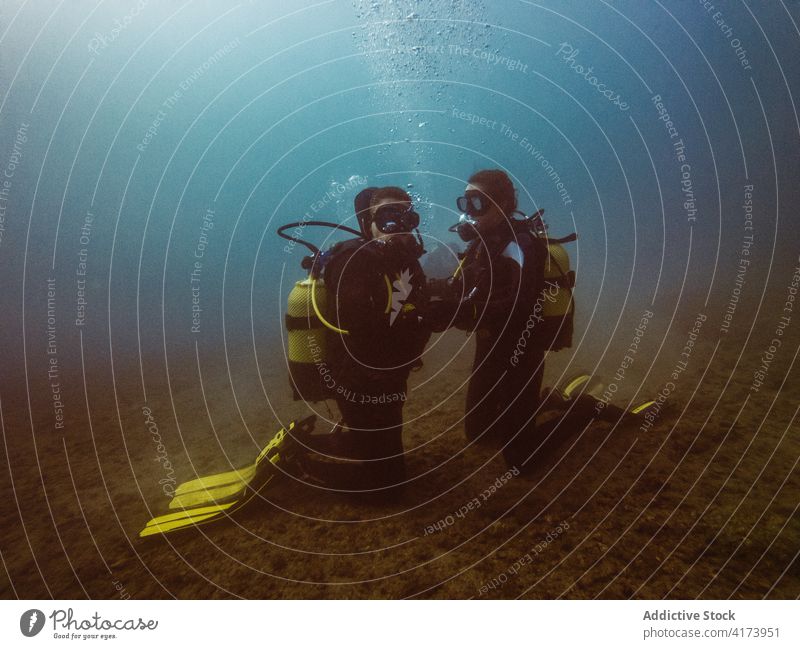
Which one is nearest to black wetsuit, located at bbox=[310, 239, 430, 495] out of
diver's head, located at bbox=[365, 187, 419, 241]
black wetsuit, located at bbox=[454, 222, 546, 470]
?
diver's head, located at bbox=[365, 187, 419, 241]

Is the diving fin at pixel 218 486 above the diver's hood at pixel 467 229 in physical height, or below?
below

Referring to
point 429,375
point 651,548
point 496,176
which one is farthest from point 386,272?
point 429,375

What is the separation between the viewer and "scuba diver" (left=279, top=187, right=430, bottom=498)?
7.52ft

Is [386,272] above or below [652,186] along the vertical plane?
below

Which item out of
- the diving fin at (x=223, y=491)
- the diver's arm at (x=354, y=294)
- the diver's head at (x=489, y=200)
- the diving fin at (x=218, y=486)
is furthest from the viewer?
the diver's head at (x=489, y=200)

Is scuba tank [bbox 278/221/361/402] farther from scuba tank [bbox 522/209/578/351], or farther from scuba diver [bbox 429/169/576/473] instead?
scuba tank [bbox 522/209/578/351]

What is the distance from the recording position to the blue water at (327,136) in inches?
262

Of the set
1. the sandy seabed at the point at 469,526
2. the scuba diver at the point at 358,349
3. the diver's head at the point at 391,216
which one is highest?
the diver's head at the point at 391,216

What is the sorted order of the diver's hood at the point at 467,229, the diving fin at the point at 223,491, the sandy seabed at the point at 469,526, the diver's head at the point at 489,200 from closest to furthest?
the sandy seabed at the point at 469,526, the diving fin at the point at 223,491, the diver's head at the point at 489,200, the diver's hood at the point at 467,229

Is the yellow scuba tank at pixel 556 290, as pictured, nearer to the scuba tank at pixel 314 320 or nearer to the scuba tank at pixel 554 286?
the scuba tank at pixel 554 286

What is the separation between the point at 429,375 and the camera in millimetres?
5645

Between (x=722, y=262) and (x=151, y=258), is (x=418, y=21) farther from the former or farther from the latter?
(x=151, y=258)

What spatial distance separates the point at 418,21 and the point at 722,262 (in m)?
19.8

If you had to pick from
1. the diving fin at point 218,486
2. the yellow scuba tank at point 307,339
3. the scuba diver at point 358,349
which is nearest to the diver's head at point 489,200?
the scuba diver at point 358,349
